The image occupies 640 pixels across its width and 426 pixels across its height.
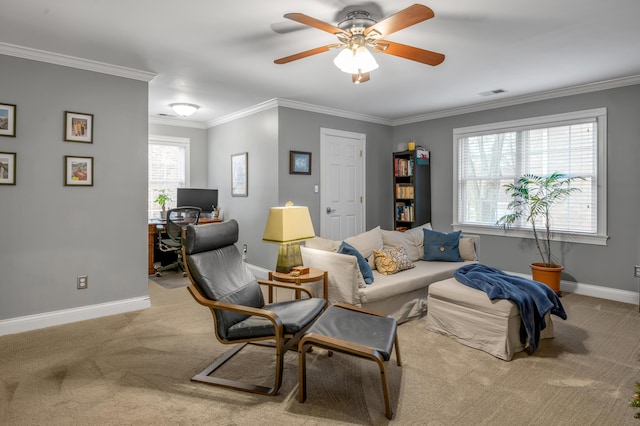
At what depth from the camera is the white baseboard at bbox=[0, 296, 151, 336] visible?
335 centimetres

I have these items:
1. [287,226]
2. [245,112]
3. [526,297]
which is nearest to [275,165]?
[245,112]

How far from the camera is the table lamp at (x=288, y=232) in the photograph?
3.19 metres

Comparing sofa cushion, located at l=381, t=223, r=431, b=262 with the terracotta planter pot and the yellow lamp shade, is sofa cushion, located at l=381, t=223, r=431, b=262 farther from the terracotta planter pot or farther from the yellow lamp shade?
the terracotta planter pot

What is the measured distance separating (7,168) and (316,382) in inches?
124

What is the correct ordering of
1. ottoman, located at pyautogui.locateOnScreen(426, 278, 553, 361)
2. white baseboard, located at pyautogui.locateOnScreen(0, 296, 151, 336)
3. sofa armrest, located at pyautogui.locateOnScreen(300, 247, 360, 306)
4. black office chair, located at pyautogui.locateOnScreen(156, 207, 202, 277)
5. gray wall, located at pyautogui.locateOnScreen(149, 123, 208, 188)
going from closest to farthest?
ottoman, located at pyautogui.locateOnScreen(426, 278, 553, 361), sofa armrest, located at pyautogui.locateOnScreen(300, 247, 360, 306), white baseboard, located at pyautogui.locateOnScreen(0, 296, 151, 336), black office chair, located at pyautogui.locateOnScreen(156, 207, 202, 277), gray wall, located at pyautogui.locateOnScreen(149, 123, 208, 188)

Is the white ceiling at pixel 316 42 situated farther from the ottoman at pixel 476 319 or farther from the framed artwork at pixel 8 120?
the ottoman at pixel 476 319

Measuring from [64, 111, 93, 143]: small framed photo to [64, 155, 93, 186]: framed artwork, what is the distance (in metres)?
0.18

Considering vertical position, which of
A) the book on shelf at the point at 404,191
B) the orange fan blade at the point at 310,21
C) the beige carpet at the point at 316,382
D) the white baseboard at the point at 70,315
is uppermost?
the orange fan blade at the point at 310,21

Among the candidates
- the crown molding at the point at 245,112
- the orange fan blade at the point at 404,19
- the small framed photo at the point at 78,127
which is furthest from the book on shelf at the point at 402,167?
the small framed photo at the point at 78,127

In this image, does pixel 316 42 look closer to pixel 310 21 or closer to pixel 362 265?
pixel 310 21

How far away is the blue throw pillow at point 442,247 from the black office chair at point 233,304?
2050mm

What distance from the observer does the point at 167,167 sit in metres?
6.52

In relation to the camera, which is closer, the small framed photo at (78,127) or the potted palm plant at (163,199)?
the small framed photo at (78,127)

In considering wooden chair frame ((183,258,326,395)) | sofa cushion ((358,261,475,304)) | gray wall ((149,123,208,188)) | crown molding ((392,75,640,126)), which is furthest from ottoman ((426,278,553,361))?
gray wall ((149,123,208,188))
